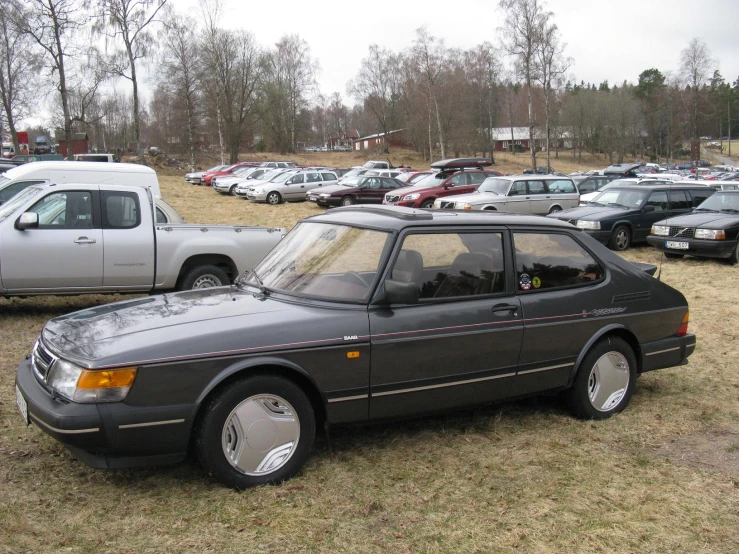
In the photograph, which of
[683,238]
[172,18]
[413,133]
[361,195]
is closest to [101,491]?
[683,238]

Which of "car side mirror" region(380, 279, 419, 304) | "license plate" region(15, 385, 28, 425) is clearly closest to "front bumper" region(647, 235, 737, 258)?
"car side mirror" region(380, 279, 419, 304)

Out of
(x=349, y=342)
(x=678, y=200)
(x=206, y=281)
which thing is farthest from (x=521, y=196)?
(x=349, y=342)

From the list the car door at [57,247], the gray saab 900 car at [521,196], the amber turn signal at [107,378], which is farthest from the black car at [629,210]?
the amber turn signal at [107,378]

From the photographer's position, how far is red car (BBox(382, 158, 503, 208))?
2275 centimetres

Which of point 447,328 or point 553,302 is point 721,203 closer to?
point 553,302

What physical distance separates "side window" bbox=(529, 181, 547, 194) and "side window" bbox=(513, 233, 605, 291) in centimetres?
1557

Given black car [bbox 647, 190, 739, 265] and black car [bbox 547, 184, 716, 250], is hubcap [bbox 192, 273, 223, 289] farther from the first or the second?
black car [bbox 647, 190, 739, 265]

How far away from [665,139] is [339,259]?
93.4 metres

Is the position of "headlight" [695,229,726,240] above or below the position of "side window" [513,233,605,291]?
below

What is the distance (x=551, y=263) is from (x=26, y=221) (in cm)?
604

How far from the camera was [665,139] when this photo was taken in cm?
8669

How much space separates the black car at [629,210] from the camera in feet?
50.5

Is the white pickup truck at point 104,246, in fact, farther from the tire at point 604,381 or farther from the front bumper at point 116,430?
the tire at point 604,381

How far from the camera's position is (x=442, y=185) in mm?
23172
